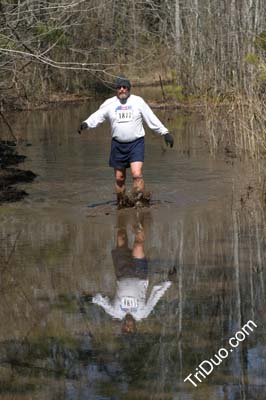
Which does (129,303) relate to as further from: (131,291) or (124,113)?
(124,113)

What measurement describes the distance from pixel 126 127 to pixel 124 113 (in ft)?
0.70

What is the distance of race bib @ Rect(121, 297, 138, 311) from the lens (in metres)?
8.53

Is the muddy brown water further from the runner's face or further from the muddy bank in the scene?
the runner's face

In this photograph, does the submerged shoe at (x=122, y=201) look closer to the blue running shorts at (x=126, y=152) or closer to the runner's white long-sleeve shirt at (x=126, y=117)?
the blue running shorts at (x=126, y=152)

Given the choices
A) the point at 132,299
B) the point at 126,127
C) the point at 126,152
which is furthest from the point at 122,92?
the point at 132,299

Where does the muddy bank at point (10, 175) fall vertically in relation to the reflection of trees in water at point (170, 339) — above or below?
above

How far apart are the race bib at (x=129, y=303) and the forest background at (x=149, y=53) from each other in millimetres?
4689

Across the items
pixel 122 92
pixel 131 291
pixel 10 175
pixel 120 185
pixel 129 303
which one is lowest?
pixel 129 303

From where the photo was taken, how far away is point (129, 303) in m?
8.73

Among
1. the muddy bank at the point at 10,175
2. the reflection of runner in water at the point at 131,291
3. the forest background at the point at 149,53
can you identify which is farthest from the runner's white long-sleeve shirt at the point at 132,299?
the muddy bank at the point at 10,175

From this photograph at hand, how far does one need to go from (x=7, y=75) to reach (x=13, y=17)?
5532mm

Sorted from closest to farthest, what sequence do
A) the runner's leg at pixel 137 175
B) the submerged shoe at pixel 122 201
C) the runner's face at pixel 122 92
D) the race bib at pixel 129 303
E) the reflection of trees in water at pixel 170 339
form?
the reflection of trees in water at pixel 170 339 < the race bib at pixel 129 303 < the runner's face at pixel 122 92 < the runner's leg at pixel 137 175 < the submerged shoe at pixel 122 201

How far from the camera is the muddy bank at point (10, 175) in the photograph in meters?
15.3

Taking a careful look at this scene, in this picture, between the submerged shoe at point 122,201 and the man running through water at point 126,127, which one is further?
the submerged shoe at point 122,201
